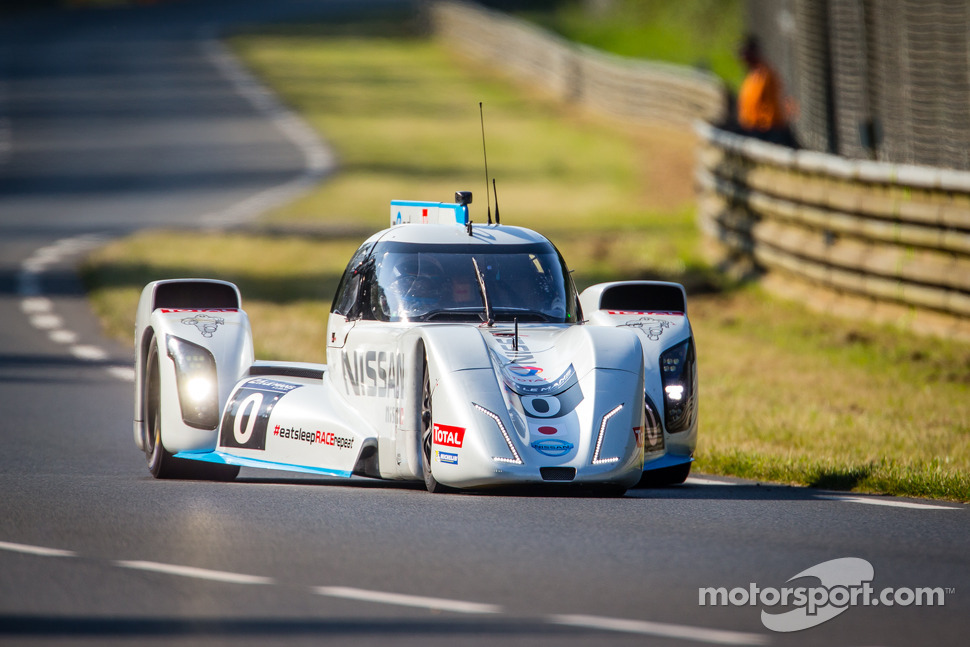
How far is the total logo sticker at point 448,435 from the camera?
8.15 metres

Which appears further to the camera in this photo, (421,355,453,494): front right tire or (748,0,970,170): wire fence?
(748,0,970,170): wire fence

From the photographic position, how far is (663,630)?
5.81 meters

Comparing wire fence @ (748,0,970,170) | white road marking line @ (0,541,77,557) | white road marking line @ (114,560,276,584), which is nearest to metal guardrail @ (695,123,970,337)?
wire fence @ (748,0,970,170)

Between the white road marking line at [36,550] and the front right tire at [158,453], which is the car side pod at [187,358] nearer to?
the front right tire at [158,453]

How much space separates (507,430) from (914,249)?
829 cm

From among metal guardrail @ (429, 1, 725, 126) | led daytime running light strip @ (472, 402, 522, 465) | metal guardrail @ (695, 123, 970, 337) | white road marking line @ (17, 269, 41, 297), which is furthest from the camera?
metal guardrail @ (429, 1, 725, 126)

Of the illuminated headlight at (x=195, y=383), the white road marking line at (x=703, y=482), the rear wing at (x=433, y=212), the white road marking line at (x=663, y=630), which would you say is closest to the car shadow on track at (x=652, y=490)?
the white road marking line at (x=703, y=482)

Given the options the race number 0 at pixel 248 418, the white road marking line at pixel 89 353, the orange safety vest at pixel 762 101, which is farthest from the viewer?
the orange safety vest at pixel 762 101

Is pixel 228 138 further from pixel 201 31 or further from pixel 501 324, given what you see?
Answer: pixel 501 324

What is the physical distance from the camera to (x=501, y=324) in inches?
361

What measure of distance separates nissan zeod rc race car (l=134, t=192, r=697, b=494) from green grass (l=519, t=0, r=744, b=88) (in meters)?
31.3

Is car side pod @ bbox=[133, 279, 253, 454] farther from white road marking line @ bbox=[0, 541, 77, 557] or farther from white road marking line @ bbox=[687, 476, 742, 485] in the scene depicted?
white road marking line @ bbox=[687, 476, 742, 485]

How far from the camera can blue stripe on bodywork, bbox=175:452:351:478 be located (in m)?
9.03

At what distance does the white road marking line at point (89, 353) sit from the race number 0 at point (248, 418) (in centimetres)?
579
